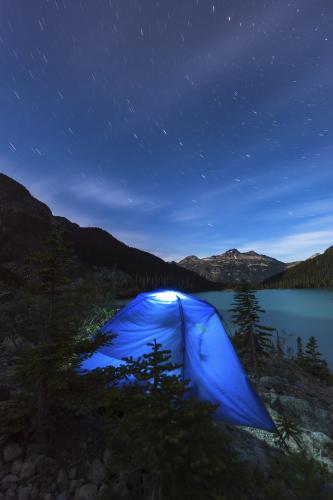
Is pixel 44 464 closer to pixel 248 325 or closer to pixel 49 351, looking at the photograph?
pixel 49 351

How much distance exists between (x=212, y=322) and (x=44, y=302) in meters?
4.79

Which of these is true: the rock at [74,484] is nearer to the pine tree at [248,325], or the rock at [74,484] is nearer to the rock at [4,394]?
the rock at [4,394]

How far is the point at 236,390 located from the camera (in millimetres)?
6348

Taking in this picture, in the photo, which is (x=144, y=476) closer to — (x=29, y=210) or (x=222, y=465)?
(x=222, y=465)

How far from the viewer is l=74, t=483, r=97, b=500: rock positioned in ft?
12.0

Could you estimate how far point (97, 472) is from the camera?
4.04 metres

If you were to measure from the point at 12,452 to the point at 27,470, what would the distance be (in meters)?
0.42

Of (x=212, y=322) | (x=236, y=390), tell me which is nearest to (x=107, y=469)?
(x=236, y=390)

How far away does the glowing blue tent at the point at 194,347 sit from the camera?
20.1 ft

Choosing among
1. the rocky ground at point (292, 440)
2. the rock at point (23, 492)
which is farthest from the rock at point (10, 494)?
the rocky ground at point (292, 440)

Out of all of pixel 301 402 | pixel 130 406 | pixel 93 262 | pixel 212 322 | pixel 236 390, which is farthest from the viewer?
pixel 93 262

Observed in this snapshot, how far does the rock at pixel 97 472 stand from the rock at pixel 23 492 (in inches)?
33.1

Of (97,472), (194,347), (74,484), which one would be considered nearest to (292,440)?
(194,347)

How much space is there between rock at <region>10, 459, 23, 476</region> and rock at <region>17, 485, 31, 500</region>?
10.2 inches
